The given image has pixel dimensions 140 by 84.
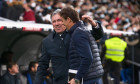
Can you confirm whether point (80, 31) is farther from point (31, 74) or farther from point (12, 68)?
point (31, 74)

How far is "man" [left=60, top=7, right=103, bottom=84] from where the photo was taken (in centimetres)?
324

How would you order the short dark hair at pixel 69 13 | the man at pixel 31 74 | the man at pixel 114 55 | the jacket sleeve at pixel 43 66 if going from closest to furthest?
the short dark hair at pixel 69 13, the jacket sleeve at pixel 43 66, the man at pixel 31 74, the man at pixel 114 55

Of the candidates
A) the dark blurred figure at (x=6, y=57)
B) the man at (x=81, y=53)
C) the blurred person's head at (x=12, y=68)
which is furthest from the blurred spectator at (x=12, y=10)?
the man at (x=81, y=53)

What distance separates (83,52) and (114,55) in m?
4.97

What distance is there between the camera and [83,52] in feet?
10.6

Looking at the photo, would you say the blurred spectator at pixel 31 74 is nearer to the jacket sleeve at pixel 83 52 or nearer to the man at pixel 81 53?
the man at pixel 81 53

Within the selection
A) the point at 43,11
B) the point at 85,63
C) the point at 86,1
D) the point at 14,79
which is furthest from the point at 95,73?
the point at 86,1

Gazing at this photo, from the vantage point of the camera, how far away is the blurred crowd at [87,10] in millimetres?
9656

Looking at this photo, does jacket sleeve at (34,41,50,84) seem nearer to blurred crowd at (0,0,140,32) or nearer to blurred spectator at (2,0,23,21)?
blurred crowd at (0,0,140,32)

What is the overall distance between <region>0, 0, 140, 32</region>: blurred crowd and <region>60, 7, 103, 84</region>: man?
6.00m

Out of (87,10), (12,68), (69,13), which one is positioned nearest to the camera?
(69,13)

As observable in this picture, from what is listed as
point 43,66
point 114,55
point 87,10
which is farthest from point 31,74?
point 87,10

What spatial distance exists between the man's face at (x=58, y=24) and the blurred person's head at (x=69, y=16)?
0.45ft

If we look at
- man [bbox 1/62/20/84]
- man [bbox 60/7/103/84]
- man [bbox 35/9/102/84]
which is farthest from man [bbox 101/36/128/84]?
man [bbox 60/7/103/84]
